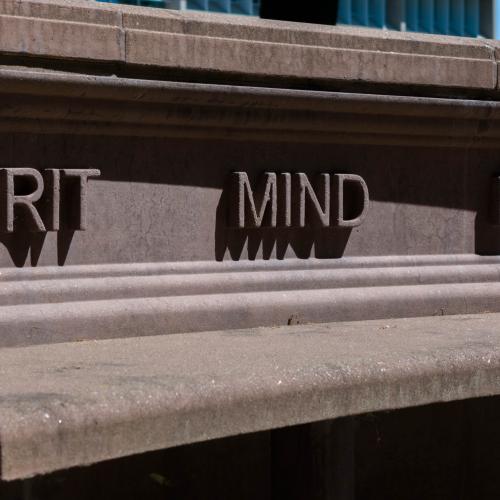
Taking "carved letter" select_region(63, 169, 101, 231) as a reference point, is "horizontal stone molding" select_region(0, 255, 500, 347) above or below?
below

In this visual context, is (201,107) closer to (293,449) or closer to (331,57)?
(331,57)

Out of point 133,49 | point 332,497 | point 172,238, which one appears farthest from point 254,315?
point 133,49

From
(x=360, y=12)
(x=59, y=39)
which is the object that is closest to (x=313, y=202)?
(x=59, y=39)

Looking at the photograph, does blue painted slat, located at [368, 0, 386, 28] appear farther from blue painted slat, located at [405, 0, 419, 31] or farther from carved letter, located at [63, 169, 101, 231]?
carved letter, located at [63, 169, 101, 231]

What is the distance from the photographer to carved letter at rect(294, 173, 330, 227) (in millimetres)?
5445

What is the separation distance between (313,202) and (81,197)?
1.18m

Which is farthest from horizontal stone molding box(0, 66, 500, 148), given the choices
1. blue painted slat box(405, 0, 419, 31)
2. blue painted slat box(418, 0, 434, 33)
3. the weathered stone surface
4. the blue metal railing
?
blue painted slat box(418, 0, 434, 33)

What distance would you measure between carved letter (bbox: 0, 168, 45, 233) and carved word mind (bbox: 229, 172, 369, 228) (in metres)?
0.93

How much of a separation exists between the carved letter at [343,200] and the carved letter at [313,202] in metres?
0.05

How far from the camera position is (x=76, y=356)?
4258 millimetres

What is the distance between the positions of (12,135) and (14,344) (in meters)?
0.79

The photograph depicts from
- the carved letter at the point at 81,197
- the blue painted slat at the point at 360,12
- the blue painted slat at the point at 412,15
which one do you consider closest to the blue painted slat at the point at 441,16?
the blue painted slat at the point at 412,15

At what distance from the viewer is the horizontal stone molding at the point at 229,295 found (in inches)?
183

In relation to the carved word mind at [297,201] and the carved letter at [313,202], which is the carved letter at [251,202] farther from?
the carved letter at [313,202]
